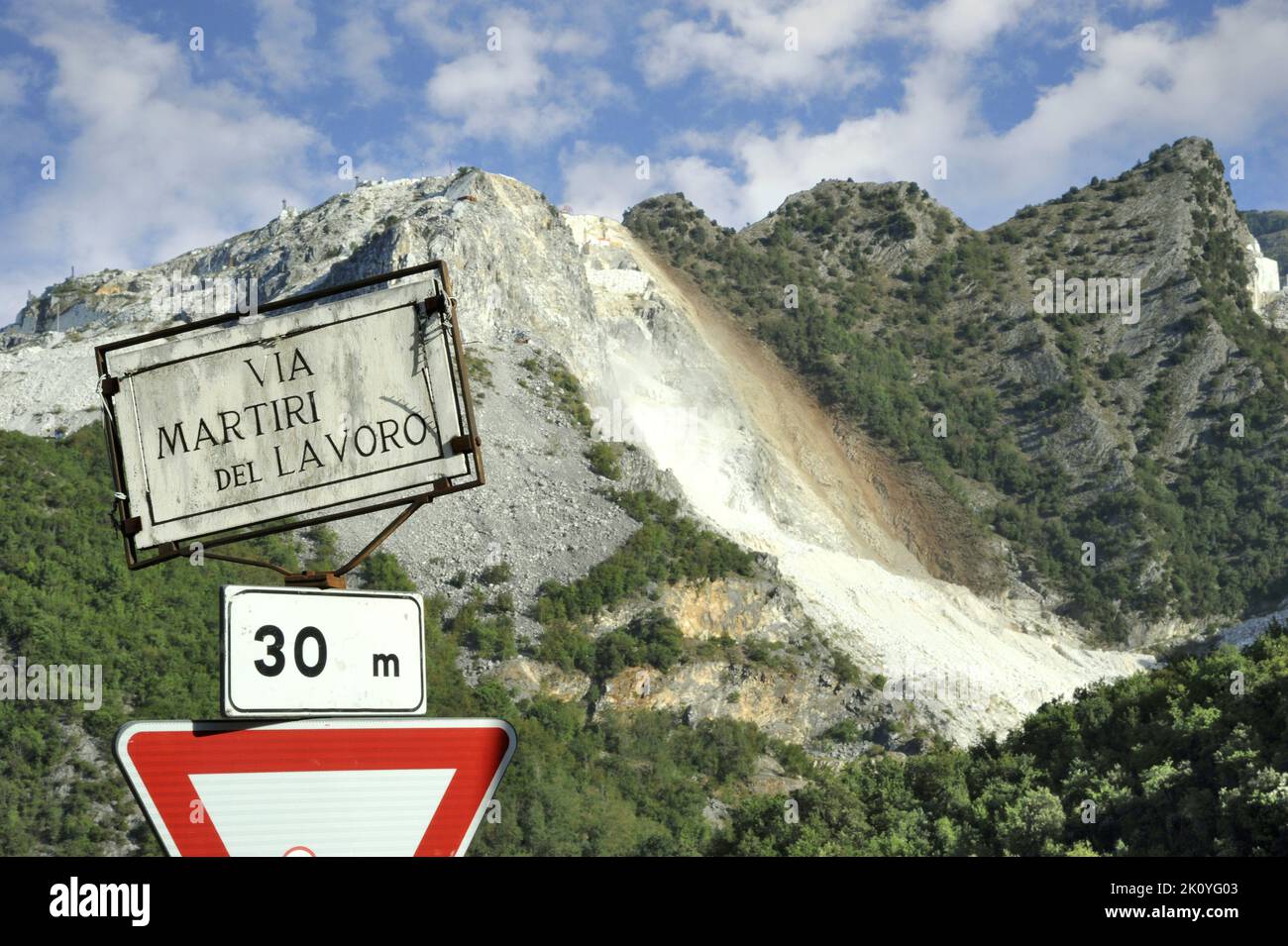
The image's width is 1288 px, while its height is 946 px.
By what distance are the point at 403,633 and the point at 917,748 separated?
177ft

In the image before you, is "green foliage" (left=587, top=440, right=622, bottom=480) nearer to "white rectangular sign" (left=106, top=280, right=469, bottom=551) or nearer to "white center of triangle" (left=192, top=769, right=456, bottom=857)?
"white rectangular sign" (left=106, top=280, right=469, bottom=551)

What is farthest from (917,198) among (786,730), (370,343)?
(370,343)

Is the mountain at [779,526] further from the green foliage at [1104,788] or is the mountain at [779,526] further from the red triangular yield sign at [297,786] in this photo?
the red triangular yield sign at [297,786]

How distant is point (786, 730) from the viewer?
189ft

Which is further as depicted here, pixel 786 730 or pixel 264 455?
pixel 786 730

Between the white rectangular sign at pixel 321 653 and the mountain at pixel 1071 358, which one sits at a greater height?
the mountain at pixel 1071 358

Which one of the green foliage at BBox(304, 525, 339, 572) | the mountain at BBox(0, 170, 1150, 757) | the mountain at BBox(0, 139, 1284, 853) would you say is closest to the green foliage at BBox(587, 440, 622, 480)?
the mountain at BBox(0, 170, 1150, 757)

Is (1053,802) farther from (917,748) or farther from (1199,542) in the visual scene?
(1199,542)

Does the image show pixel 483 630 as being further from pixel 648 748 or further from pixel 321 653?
pixel 321 653

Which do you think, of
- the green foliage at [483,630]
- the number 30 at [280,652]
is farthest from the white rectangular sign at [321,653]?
the green foliage at [483,630]

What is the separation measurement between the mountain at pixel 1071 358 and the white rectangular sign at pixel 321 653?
3417 inches

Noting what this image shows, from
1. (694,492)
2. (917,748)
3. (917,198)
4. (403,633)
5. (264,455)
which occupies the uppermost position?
(917,198)

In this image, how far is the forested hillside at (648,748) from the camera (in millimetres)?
25625
